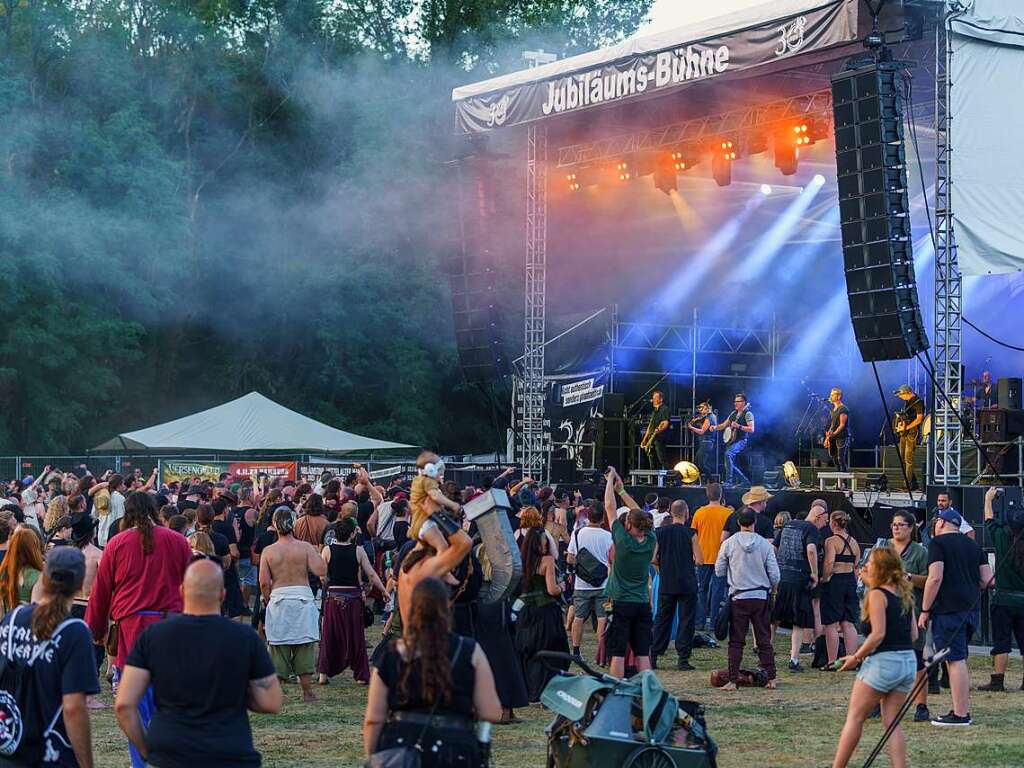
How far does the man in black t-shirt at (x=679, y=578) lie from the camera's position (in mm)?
12703

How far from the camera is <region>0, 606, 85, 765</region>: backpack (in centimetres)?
488

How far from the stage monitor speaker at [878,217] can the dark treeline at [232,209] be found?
16.3 metres

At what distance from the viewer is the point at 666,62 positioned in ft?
61.9

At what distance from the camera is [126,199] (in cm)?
3425

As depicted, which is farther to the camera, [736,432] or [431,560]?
[736,432]

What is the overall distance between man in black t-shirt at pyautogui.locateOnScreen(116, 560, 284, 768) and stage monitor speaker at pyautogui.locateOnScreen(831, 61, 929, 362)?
11.8 metres

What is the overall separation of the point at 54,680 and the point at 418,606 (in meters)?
1.36

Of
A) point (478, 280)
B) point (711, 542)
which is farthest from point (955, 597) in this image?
point (478, 280)

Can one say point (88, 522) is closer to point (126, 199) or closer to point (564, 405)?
point (564, 405)

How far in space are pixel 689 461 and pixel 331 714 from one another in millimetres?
14494

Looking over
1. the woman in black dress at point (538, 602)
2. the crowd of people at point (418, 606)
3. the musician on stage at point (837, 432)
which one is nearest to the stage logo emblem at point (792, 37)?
the crowd of people at point (418, 606)

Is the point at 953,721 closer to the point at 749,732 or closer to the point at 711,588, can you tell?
the point at 749,732

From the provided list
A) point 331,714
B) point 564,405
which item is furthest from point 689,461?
point 331,714

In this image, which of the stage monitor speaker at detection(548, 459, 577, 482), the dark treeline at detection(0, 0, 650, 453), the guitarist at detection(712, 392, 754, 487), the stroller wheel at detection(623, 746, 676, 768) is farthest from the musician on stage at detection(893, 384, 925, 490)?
the stroller wheel at detection(623, 746, 676, 768)
